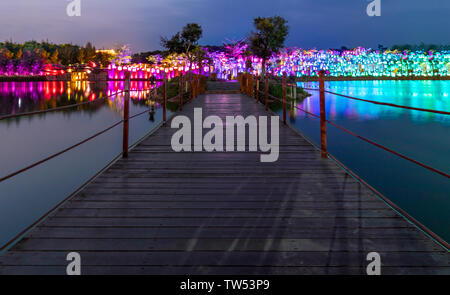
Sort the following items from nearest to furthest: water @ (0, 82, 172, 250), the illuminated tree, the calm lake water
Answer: water @ (0, 82, 172, 250) → the calm lake water → the illuminated tree

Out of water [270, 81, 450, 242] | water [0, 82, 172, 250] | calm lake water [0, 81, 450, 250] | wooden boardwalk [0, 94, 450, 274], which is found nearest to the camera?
wooden boardwalk [0, 94, 450, 274]

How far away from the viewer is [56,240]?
2.64 metres

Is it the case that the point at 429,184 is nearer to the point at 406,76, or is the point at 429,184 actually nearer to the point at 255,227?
the point at 255,227

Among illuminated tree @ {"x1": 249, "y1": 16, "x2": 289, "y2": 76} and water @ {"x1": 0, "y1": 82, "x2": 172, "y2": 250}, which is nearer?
water @ {"x1": 0, "y1": 82, "x2": 172, "y2": 250}

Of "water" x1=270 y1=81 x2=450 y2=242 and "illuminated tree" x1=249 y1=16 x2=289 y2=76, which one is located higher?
"illuminated tree" x1=249 y1=16 x2=289 y2=76

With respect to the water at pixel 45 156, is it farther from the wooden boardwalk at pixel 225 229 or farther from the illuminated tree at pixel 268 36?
the illuminated tree at pixel 268 36

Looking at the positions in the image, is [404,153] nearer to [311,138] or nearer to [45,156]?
[311,138]

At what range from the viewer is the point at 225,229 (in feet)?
9.34

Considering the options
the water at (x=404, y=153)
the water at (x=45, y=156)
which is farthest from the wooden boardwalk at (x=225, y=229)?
the water at (x=404, y=153)

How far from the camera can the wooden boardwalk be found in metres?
2.29

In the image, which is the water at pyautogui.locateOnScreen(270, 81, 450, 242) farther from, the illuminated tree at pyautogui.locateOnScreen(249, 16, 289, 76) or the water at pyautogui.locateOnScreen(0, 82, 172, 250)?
the illuminated tree at pyautogui.locateOnScreen(249, 16, 289, 76)

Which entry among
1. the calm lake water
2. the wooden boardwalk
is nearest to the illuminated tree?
the calm lake water

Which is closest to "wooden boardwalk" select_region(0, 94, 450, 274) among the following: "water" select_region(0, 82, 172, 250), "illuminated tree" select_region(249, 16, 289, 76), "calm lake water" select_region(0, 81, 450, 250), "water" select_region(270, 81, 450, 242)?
"water" select_region(0, 82, 172, 250)
